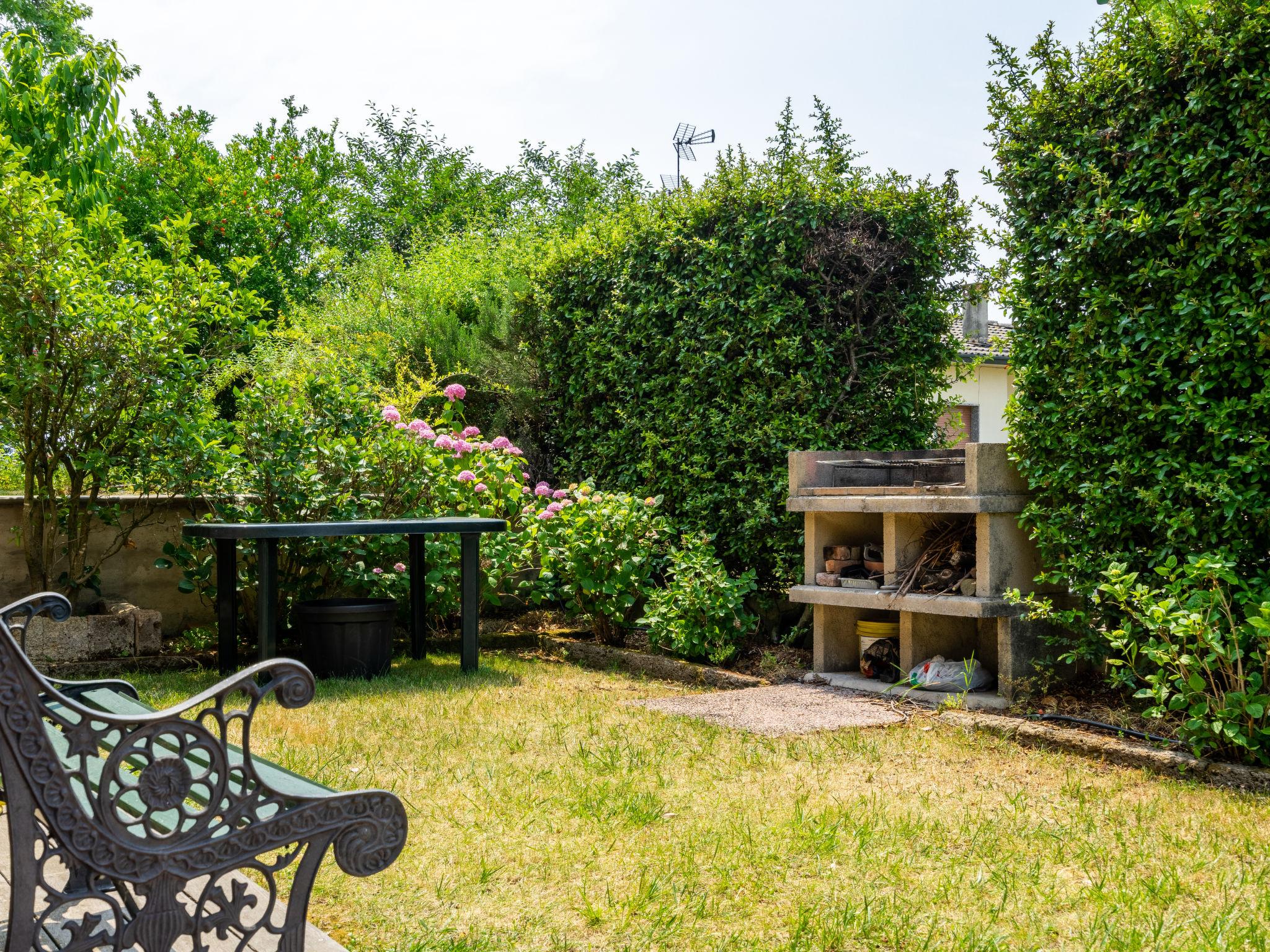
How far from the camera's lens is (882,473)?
6.62 metres

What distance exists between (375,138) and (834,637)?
109ft

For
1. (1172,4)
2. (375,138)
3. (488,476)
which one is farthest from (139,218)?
(1172,4)

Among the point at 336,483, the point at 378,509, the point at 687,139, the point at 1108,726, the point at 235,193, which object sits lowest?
the point at 1108,726

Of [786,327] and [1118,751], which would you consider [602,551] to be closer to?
[786,327]

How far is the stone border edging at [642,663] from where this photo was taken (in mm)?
6570

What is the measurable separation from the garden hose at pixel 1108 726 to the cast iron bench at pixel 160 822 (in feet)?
12.0

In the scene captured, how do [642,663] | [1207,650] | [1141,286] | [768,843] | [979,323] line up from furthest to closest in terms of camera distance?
1. [979,323]
2. [642,663]
3. [1141,286]
4. [1207,650]
5. [768,843]

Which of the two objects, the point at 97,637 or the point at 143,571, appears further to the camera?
the point at 143,571

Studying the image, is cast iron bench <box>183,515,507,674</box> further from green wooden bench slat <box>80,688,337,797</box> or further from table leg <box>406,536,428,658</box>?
green wooden bench slat <box>80,688,337,797</box>

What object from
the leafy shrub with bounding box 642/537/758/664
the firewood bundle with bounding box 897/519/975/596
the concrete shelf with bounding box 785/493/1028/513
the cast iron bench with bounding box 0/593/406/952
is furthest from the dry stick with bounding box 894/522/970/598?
the cast iron bench with bounding box 0/593/406/952

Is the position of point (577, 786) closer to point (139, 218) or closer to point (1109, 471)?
point (1109, 471)

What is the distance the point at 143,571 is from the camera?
298 inches

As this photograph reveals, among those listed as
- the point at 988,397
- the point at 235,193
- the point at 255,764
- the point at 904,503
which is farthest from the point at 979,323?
the point at 255,764

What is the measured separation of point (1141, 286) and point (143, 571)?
657 centimetres
